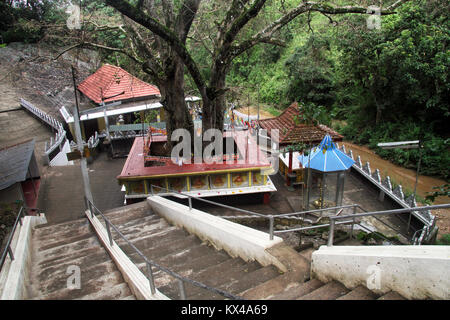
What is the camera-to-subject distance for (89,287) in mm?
4230

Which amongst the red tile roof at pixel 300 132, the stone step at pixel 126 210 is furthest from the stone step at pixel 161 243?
the red tile roof at pixel 300 132

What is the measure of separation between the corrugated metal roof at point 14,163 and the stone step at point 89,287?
4.36 metres

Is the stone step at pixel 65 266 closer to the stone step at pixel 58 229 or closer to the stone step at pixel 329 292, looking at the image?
the stone step at pixel 58 229

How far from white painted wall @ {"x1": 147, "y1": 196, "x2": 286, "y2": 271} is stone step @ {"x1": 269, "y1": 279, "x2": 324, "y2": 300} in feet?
1.13

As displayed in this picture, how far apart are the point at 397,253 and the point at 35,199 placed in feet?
32.9

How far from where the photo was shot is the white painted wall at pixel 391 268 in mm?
2898

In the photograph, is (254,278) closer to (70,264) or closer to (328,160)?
(70,264)

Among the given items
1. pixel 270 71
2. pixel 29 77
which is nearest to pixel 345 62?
pixel 270 71

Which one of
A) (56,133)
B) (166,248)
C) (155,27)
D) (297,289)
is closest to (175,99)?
(155,27)

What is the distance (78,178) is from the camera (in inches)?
452

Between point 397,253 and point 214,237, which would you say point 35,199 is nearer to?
point 214,237

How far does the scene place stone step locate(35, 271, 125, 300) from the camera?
4043 millimetres

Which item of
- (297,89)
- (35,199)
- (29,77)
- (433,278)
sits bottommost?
(35,199)

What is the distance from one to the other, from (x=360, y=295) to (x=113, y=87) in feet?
51.5
